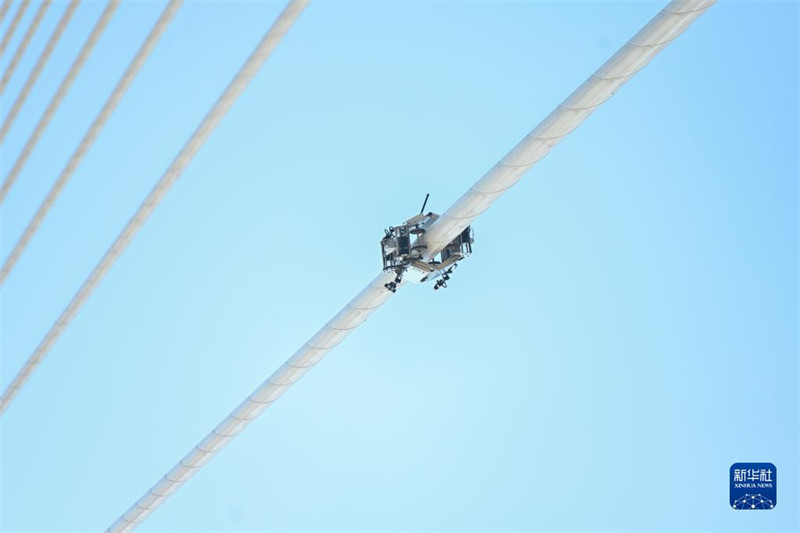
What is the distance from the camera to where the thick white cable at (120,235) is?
3206 cm

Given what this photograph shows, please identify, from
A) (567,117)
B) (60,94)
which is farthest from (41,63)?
(567,117)

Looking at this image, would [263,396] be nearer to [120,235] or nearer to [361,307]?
[361,307]

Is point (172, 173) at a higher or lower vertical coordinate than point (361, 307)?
higher

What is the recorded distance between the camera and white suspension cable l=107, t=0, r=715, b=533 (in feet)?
90.3

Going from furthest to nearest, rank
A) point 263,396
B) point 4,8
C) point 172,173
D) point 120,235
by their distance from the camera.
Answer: point 4,8 → point 263,396 → point 120,235 → point 172,173

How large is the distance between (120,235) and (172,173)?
3.13 metres

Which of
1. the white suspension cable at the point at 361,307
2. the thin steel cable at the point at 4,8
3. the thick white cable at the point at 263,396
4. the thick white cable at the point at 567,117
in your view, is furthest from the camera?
the thin steel cable at the point at 4,8

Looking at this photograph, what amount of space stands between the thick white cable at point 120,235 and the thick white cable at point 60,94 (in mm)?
1800

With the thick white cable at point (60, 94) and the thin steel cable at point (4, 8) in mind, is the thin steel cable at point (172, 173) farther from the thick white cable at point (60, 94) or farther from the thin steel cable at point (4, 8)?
the thin steel cable at point (4, 8)

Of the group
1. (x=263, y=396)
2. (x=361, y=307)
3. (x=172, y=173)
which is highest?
(x=172, y=173)

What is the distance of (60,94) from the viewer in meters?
37.8

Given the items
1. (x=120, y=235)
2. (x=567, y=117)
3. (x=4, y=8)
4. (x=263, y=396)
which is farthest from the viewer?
(x=4, y=8)

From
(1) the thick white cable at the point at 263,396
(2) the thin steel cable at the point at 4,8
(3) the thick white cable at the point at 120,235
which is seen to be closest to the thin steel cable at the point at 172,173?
(3) the thick white cable at the point at 120,235

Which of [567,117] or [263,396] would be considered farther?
[263,396]
